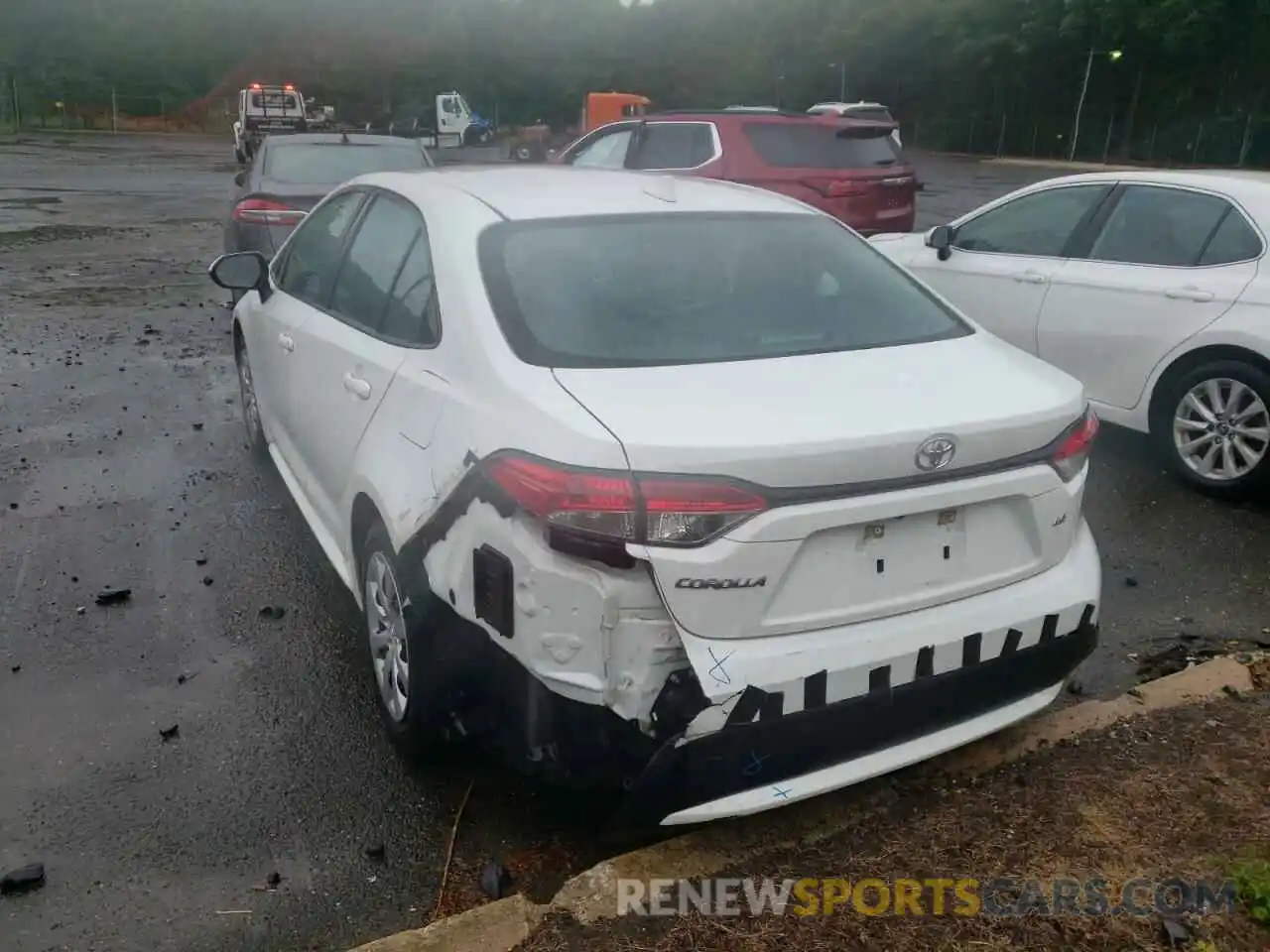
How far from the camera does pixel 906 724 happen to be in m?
2.83

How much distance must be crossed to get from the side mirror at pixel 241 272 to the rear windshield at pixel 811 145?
595 centimetres

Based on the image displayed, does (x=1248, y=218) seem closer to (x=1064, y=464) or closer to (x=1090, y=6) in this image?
(x=1064, y=464)

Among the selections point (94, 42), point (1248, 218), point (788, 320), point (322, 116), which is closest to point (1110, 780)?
point (788, 320)

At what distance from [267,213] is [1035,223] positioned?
6.03 metres

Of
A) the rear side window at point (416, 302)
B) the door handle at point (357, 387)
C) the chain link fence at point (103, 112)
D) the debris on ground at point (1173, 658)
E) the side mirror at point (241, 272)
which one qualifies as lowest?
the chain link fence at point (103, 112)

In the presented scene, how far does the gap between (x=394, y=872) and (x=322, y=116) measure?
42.3 meters

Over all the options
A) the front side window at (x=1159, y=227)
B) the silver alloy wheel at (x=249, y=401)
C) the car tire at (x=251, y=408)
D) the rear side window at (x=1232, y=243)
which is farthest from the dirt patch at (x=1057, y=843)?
the silver alloy wheel at (x=249, y=401)

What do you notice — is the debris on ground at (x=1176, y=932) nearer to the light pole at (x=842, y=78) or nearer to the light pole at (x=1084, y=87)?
the light pole at (x=1084, y=87)

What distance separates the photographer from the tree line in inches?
1668

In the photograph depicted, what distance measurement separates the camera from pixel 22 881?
291cm

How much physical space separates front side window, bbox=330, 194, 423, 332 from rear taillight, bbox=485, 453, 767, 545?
1486 millimetres

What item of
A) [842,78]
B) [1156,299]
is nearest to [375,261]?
[1156,299]

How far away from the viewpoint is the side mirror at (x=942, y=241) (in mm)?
7012

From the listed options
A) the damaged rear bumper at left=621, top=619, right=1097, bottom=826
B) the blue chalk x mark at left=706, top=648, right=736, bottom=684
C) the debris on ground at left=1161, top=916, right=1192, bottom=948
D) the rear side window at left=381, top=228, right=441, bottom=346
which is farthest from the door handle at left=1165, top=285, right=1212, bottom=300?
the blue chalk x mark at left=706, top=648, right=736, bottom=684
